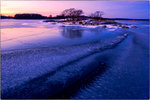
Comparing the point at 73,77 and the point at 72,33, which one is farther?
the point at 72,33

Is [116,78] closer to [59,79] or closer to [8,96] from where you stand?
[59,79]

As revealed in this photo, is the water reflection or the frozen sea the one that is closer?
the frozen sea

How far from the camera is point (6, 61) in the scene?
568cm

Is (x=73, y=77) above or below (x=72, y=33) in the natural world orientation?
below

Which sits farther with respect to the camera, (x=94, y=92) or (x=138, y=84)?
(x=138, y=84)

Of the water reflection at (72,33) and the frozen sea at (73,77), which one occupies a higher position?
the water reflection at (72,33)

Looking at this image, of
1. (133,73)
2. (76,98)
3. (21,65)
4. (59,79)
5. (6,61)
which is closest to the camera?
(76,98)

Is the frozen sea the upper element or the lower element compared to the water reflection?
lower

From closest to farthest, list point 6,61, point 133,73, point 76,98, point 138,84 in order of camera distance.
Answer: point 76,98 → point 138,84 → point 133,73 → point 6,61

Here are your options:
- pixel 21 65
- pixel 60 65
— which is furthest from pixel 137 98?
pixel 21 65

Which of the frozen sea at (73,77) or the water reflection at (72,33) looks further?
the water reflection at (72,33)

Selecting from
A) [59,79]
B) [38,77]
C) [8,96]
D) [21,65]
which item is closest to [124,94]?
[59,79]

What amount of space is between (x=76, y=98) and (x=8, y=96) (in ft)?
6.05

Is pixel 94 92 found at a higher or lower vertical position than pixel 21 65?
lower
